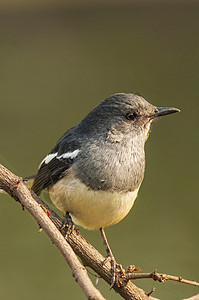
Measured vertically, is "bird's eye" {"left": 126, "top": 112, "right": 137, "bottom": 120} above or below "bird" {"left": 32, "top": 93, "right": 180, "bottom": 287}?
above

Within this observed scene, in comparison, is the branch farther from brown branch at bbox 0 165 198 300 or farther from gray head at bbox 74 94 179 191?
gray head at bbox 74 94 179 191

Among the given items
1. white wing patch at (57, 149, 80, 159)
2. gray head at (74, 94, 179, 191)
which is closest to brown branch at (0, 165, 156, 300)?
gray head at (74, 94, 179, 191)

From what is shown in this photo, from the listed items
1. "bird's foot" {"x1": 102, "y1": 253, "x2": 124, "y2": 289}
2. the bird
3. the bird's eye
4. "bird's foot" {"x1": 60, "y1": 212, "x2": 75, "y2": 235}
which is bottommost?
"bird's foot" {"x1": 102, "y1": 253, "x2": 124, "y2": 289}

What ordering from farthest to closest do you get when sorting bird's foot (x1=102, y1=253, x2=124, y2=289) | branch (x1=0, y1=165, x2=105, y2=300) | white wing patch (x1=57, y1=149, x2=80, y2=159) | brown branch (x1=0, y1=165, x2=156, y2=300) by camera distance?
white wing patch (x1=57, y1=149, x2=80, y2=159) → bird's foot (x1=102, y1=253, x2=124, y2=289) → brown branch (x1=0, y1=165, x2=156, y2=300) → branch (x1=0, y1=165, x2=105, y2=300)

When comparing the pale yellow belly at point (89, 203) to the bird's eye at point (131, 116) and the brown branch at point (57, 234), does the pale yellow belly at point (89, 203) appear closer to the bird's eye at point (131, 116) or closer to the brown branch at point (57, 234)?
the brown branch at point (57, 234)

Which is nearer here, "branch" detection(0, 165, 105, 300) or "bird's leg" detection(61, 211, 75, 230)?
"branch" detection(0, 165, 105, 300)

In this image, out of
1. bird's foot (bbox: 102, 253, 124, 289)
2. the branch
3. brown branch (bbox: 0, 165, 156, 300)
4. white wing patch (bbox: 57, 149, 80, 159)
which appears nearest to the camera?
the branch

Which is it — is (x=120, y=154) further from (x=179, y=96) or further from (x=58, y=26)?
(x=58, y=26)
